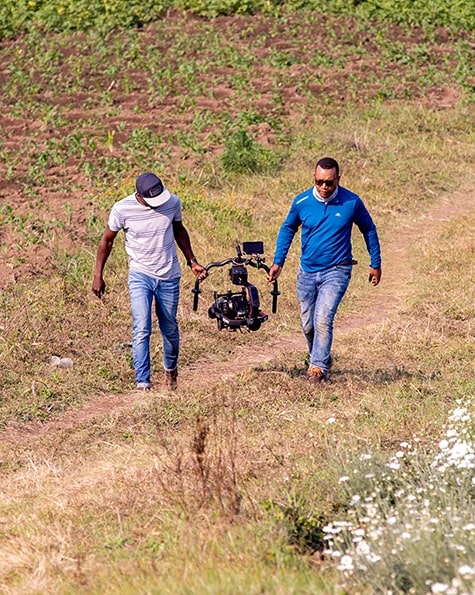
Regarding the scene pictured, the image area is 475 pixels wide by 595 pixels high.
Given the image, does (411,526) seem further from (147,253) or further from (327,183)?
(147,253)

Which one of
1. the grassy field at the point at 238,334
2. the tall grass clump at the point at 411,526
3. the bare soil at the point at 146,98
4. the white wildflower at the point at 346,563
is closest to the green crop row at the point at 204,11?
the grassy field at the point at 238,334

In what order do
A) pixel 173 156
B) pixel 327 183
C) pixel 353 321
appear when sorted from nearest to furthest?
pixel 327 183, pixel 353 321, pixel 173 156

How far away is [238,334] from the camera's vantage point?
1141 centimetres

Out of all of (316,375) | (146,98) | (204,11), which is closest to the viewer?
(316,375)

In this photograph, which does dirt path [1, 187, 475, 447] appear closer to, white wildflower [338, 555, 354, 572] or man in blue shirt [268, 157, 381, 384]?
man in blue shirt [268, 157, 381, 384]

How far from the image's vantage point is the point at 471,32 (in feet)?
80.2

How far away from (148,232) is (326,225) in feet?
4.62

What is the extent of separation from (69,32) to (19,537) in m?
20.6

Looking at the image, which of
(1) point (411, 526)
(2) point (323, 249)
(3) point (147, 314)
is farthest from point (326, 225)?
(1) point (411, 526)

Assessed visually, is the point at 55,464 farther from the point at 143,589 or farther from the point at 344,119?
the point at 344,119

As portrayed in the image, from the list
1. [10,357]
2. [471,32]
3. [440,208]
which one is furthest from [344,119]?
[10,357]

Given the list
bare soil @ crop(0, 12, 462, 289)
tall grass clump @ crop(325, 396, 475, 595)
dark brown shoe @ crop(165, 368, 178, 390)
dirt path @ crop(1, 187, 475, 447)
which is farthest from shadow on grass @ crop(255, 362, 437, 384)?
bare soil @ crop(0, 12, 462, 289)

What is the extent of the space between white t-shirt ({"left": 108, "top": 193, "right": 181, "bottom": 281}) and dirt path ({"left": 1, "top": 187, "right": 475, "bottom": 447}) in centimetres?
108

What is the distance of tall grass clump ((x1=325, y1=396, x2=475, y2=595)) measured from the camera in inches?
195
